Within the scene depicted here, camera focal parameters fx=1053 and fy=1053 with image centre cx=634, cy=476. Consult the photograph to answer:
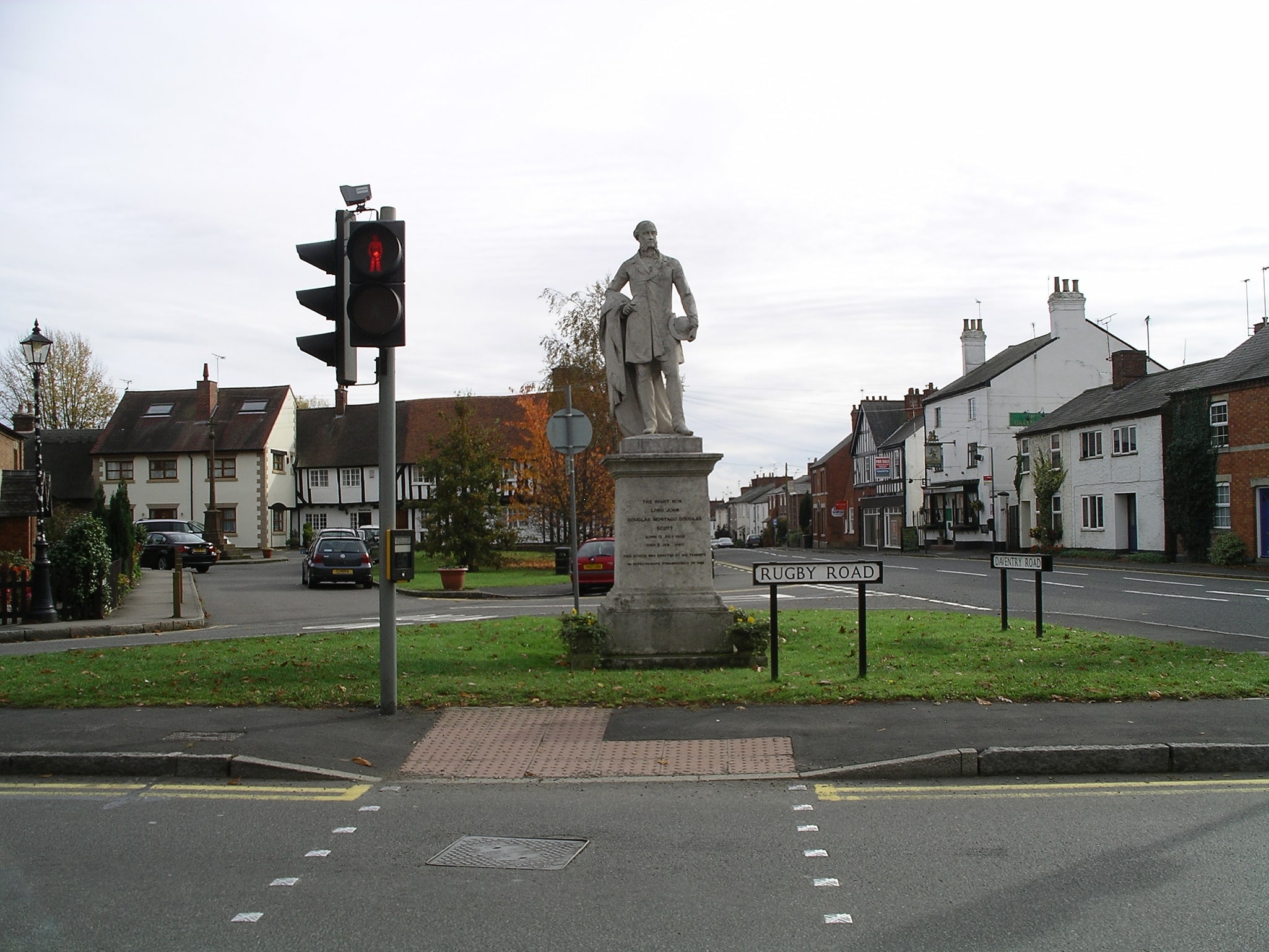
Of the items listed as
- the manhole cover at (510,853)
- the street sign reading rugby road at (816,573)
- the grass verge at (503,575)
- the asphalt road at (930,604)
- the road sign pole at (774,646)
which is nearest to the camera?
the manhole cover at (510,853)

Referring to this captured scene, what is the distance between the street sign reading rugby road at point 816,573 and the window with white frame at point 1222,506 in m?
32.5

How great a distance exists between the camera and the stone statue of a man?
11320 millimetres

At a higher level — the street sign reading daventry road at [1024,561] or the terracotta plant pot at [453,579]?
the street sign reading daventry road at [1024,561]

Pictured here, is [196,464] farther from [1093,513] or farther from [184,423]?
[1093,513]

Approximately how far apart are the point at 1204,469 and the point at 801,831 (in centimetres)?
3723

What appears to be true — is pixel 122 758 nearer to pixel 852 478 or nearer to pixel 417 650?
pixel 417 650

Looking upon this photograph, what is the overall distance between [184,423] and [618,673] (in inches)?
2437

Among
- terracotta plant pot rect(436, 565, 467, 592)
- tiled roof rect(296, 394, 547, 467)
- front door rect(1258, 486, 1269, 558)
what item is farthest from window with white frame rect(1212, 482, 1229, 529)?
tiled roof rect(296, 394, 547, 467)

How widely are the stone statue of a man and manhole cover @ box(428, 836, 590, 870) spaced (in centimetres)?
609

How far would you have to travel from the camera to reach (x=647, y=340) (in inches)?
446

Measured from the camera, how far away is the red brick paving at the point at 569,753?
7.14 m

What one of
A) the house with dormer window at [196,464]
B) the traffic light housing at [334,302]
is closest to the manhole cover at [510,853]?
the traffic light housing at [334,302]

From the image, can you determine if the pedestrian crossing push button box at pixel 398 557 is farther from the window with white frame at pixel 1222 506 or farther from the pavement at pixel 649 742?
the window with white frame at pixel 1222 506

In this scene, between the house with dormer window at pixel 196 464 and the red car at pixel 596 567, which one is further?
the house with dormer window at pixel 196 464
